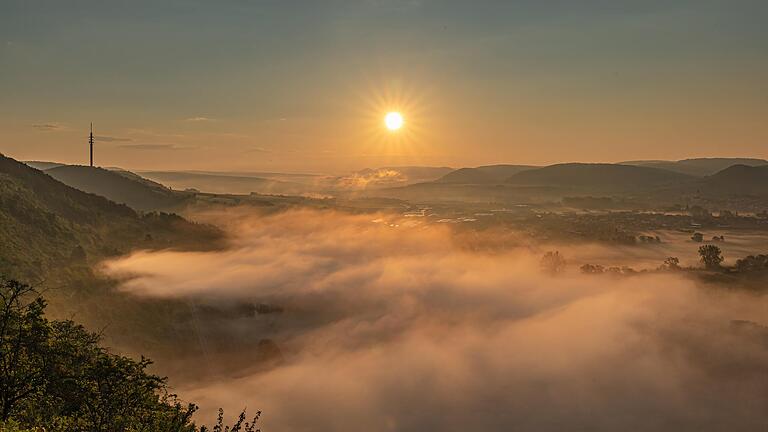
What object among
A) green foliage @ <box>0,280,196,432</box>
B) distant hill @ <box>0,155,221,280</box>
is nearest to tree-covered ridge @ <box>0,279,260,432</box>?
green foliage @ <box>0,280,196,432</box>

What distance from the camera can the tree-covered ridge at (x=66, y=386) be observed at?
35094mm

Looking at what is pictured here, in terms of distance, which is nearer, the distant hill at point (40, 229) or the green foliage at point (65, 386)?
the green foliage at point (65, 386)

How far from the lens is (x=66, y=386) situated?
38.0 meters

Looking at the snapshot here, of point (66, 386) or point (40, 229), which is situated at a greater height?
point (40, 229)

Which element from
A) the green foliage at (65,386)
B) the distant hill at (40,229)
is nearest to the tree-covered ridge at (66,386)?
the green foliage at (65,386)

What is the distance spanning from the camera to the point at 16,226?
14900cm

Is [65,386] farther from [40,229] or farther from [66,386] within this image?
[40,229]

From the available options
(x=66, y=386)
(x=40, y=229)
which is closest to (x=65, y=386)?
(x=66, y=386)

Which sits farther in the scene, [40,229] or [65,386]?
[40,229]

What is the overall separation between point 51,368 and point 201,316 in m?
157

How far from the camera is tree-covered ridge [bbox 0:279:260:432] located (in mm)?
35094

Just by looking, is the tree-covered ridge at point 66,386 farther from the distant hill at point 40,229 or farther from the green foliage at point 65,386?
the distant hill at point 40,229

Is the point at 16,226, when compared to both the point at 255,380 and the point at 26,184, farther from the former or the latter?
the point at 255,380

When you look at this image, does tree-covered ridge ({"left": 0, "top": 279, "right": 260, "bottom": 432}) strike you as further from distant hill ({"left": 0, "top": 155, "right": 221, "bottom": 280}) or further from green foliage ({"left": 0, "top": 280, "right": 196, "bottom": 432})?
distant hill ({"left": 0, "top": 155, "right": 221, "bottom": 280})
